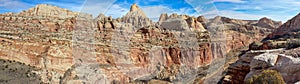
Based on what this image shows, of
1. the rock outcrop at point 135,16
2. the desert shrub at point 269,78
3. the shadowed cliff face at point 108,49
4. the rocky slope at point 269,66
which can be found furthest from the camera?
the shadowed cliff face at point 108,49

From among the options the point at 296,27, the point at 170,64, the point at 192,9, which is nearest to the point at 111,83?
the point at 170,64

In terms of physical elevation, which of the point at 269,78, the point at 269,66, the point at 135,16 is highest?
the point at 135,16

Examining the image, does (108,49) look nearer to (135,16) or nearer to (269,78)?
(135,16)

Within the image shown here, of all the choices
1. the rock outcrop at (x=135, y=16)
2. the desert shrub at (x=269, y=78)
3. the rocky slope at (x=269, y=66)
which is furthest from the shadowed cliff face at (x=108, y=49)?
the desert shrub at (x=269, y=78)

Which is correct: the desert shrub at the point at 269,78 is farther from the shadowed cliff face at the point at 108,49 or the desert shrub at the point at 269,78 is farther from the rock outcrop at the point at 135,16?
the shadowed cliff face at the point at 108,49

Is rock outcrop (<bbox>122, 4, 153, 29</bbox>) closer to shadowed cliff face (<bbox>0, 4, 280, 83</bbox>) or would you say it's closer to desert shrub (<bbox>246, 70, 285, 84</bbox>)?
shadowed cliff face (<bbox>0, 4, 280, 83</bbox>)

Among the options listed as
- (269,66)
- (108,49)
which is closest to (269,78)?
(269,66)

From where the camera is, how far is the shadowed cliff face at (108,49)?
18547mm

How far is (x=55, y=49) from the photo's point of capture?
24.0 metres

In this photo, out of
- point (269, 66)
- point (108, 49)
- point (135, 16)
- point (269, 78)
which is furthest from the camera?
point (108, 49)

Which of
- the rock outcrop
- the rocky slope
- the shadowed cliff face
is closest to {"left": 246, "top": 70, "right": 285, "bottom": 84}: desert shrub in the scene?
the rocky slope

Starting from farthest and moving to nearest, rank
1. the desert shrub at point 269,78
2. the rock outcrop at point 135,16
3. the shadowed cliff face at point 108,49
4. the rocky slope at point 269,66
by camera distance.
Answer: the shadowed cliff face at point 108,49 → the rock outcrop at point 135,16 → the rocky slope at point 269,66 → the desert shrub at point 269,78

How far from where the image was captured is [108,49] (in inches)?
1000

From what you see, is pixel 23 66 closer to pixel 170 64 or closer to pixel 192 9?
pixel 170 64
